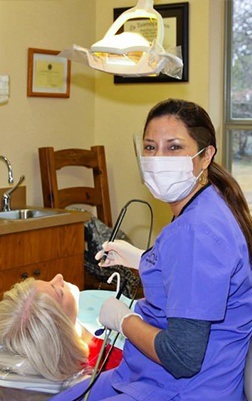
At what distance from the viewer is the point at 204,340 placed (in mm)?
1436

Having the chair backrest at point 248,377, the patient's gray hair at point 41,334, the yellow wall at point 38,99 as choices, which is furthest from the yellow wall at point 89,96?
the chair backrest at point 248,377

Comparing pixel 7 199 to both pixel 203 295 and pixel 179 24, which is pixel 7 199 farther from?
pixel 203 295

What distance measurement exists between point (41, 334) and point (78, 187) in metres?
1.87

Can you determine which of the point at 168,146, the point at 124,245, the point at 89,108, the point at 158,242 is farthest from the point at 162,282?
the point at 89,108

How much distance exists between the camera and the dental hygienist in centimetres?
144

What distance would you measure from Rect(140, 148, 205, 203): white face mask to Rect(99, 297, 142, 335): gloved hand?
289mm

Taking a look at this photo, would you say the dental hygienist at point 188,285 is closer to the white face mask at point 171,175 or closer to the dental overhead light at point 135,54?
the white face mask at point 171,175

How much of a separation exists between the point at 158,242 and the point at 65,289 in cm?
54

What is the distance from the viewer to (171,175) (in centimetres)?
164

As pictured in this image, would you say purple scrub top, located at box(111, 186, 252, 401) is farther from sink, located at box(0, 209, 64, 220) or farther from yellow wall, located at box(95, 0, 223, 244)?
yellow wall, located at box(95, 0, 223, 244)

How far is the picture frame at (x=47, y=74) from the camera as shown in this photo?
339cm

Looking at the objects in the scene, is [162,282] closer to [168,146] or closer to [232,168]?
[168,146]

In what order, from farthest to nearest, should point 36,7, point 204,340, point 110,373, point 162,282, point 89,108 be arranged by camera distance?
point 89,108, point 36,7, point 110,373, point 162,282, point 204,340

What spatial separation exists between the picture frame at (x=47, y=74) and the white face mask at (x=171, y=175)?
72.8 inches
